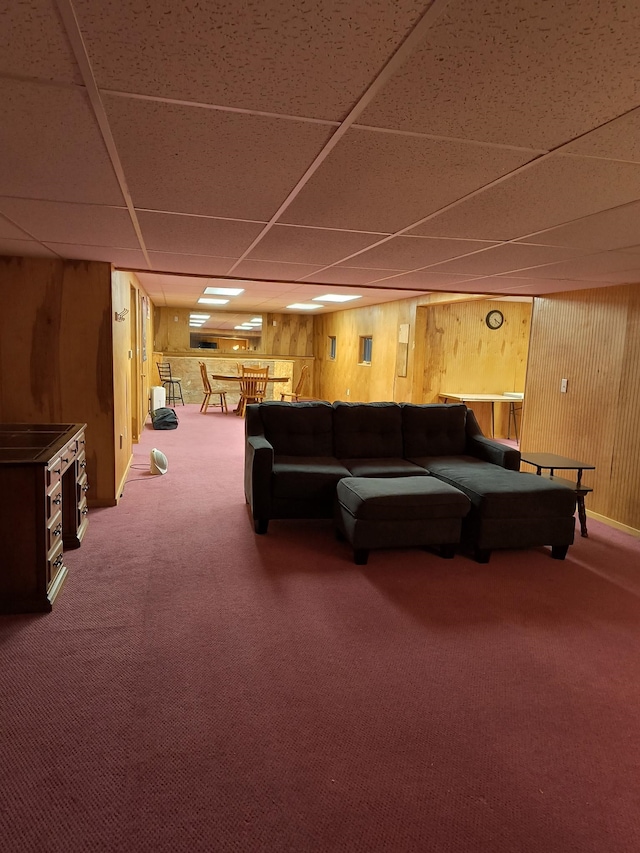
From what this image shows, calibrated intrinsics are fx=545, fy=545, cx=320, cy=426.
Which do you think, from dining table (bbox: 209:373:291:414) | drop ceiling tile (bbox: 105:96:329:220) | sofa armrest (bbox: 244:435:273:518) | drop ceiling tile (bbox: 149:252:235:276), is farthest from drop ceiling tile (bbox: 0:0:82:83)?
dining table (bbox: 209:373:291:414)

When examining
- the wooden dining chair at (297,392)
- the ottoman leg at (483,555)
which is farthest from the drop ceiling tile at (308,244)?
the wooden dining chair at (297,392)

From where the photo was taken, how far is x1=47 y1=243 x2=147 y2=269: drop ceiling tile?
3.60m

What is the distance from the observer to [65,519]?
3.49m

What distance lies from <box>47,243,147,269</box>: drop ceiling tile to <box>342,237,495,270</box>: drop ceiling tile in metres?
1.53

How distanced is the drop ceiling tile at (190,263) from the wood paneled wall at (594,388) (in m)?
3.07

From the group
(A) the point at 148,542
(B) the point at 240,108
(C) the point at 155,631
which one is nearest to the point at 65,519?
(A) the point at 148,542

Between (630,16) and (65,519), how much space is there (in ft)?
11.8

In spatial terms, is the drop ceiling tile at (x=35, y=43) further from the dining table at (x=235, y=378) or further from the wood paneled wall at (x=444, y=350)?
the dining table at (x=235, y=378)

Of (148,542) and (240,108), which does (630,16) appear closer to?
(240,108)

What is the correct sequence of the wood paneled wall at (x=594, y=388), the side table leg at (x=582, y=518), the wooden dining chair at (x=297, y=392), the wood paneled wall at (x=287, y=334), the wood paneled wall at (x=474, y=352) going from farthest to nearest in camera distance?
the wood paneled wall at (x=287, y=334) → the wooden dining chair at (x=297, y=392) → the wood paneled wall at (x=474, y=352) → the wood paneled wall at (x=594, y=388) → the side table leg at (x=582, y=518)

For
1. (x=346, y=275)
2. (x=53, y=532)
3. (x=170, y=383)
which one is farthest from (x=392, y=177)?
(x=170, y=383)

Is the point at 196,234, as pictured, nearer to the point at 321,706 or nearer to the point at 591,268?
the point at 321,706

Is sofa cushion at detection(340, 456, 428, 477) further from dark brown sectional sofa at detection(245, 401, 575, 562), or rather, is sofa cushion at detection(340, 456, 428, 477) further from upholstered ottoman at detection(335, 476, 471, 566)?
upholstered ottoman at detection(335, 476, 471, 566)

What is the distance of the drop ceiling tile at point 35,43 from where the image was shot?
1012 mm
